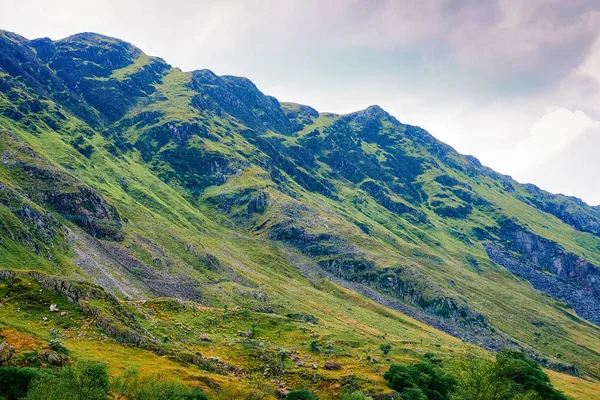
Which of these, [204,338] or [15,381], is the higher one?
[15,381]

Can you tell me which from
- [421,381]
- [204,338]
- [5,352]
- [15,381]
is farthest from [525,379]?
[5,352]

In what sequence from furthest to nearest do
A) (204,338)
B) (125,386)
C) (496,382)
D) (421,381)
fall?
(204,338) → (421,381) → (496,382) → (125,386)

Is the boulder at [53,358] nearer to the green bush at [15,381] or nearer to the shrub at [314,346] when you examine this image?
the green bush at [15,381]

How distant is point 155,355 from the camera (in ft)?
267

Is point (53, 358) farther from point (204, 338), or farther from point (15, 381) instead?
point (204, 338)

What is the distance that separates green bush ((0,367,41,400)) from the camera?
52.2 m

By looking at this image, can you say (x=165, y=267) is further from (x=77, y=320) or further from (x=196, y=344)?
(x=77, y=320)

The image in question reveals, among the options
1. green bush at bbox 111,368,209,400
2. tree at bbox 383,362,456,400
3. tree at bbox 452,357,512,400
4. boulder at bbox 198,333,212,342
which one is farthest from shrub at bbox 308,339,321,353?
green bush at bbox 111,368,209,400

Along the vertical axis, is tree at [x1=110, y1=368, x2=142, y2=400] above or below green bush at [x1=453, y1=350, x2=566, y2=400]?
below

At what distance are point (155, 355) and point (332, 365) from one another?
4355cm

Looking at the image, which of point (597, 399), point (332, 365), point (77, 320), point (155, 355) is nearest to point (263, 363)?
point (332, 365)

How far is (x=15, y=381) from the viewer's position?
5319cm

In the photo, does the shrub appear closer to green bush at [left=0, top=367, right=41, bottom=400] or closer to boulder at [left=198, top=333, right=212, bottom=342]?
boulder at [left=198, top=333, right=212, bottom=342]

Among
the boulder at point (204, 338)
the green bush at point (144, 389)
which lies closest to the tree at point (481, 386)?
the green bush at point (144, 389)
